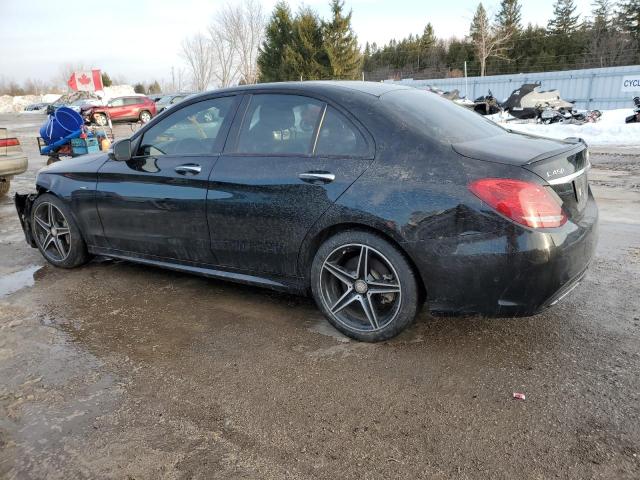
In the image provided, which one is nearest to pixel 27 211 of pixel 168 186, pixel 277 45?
pixel 168 186

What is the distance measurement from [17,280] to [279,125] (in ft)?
9.83

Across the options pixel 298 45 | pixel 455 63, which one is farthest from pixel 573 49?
pixel 298 45

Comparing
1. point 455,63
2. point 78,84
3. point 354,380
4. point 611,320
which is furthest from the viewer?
point 455,63

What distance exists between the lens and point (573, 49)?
4925cm

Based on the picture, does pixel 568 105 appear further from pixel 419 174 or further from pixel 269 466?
pixel 269 466

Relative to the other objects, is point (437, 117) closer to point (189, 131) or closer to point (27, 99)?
point (189, 131)

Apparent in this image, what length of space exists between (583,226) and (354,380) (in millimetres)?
1595

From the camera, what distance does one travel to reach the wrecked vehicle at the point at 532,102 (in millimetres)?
19016

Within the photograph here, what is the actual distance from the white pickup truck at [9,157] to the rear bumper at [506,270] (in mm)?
7687

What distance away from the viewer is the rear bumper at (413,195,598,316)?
8.73 feet

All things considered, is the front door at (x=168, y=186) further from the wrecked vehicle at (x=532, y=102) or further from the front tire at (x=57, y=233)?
the wrecked vehicle at (x=532, y=102)

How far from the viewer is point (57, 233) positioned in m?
4.80

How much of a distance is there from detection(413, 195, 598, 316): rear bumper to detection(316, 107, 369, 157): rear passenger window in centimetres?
76

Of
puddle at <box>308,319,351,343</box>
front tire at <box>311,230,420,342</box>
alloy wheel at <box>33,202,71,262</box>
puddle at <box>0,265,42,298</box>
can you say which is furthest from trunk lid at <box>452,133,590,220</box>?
puddle at <box>0,265,42,298</box>
